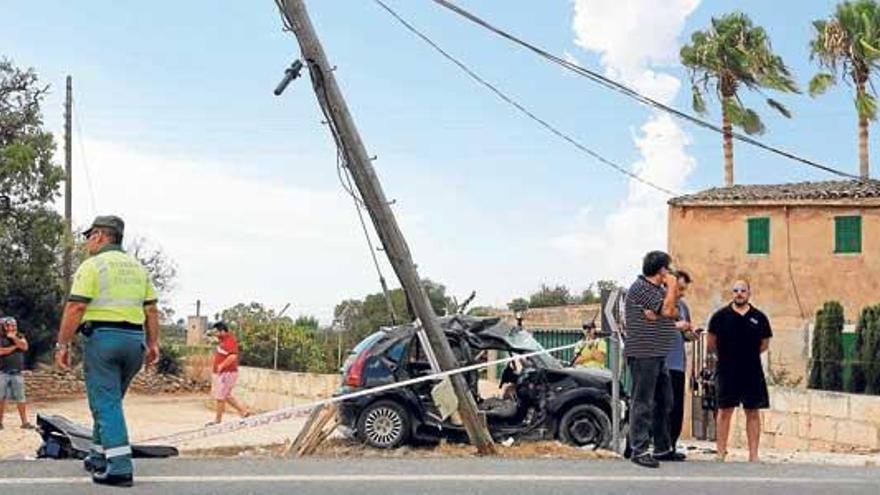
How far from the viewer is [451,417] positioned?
33.5ft

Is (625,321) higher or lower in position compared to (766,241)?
lower

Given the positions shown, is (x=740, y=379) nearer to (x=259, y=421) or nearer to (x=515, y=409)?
(x=515, y=409)

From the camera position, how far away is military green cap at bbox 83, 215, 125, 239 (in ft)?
22.6

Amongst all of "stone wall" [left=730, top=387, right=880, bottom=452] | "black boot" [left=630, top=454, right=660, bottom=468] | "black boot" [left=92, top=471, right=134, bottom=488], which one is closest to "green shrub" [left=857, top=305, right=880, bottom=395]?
"stone wall" [left=730, top=387, right=880, bottom=452]

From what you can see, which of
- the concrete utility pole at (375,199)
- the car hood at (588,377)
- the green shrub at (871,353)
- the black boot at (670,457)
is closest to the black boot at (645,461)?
the black boot at (670,457)

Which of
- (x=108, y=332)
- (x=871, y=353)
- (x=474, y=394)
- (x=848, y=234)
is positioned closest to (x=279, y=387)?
(x=871, y=353)

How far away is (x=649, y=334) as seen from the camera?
27.5ft

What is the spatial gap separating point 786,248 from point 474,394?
2106 centimetres

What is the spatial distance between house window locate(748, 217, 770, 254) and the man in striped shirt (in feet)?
75.2

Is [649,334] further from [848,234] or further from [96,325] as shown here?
[848,234]

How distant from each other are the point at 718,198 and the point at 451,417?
2246 cm

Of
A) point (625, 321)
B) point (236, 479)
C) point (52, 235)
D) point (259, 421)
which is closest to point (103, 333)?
point (236, 479)

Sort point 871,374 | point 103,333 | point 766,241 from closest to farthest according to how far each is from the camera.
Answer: point 103,333, point 871,374, point 766,241

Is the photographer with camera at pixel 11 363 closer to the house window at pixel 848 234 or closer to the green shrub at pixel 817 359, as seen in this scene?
the green shrub at pixel 817 359
